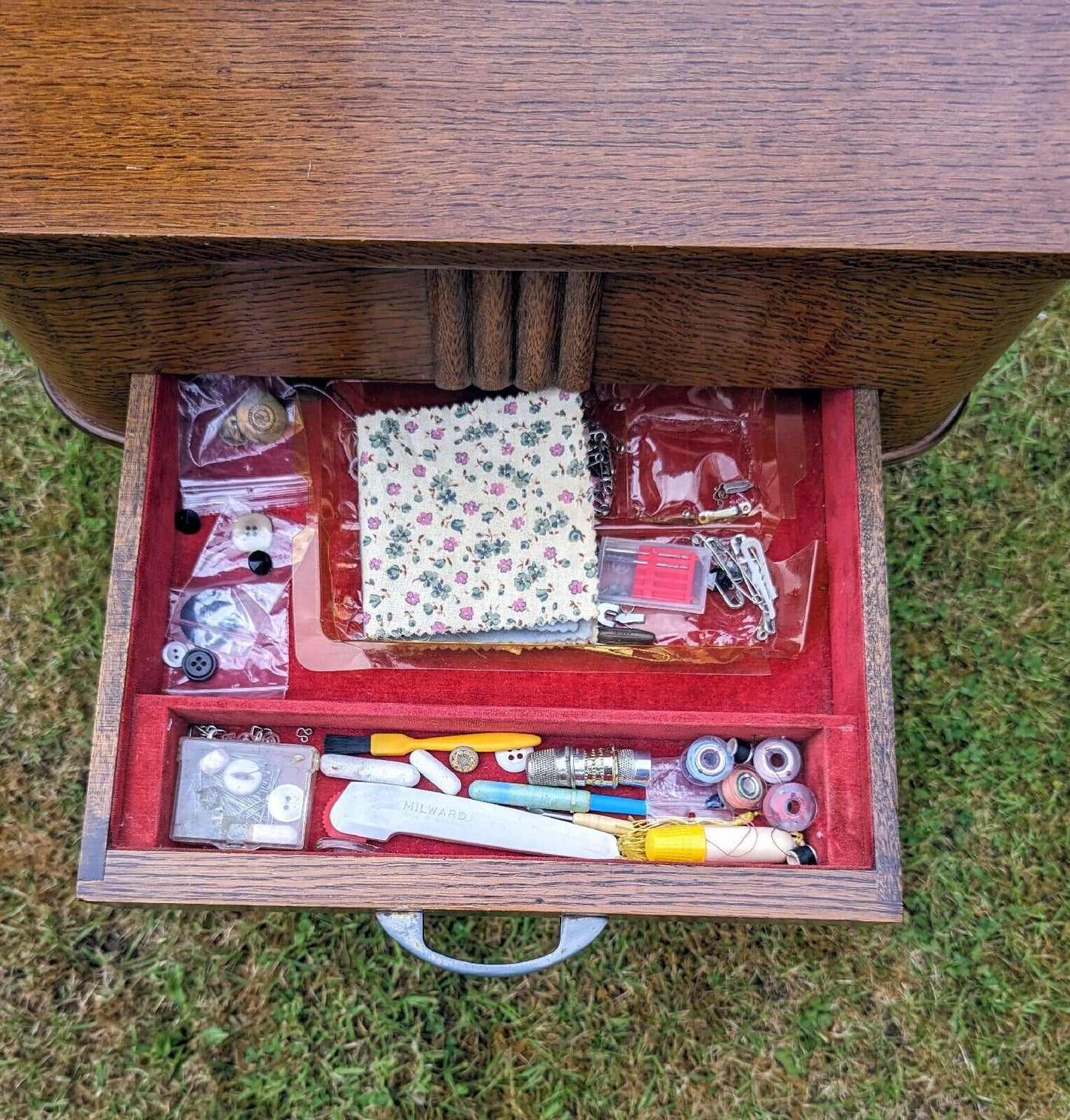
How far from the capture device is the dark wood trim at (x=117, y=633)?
4.56ft

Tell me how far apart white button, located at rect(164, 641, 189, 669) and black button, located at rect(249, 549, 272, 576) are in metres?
0.17

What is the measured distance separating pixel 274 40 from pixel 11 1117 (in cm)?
208

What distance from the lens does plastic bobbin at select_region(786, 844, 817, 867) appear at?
149 centimetres

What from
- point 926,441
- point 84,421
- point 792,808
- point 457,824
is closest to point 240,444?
point 84,421

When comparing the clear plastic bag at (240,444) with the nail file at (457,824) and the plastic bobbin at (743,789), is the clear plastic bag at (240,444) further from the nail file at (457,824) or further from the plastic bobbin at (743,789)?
the plastic bobbin at (743,789)

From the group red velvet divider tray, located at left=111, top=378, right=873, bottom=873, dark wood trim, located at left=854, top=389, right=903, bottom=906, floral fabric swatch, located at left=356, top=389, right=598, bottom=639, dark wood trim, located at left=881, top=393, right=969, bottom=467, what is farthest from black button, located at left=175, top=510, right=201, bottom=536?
dark wood trim, located at left=881, top=393, right=969, bottom=467

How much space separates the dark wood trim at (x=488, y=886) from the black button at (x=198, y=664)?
1.01 ft

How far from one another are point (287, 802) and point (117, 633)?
0.35 metres

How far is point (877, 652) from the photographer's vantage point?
1473 millimetres

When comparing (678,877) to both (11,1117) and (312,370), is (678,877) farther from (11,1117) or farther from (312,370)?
(11,1117)

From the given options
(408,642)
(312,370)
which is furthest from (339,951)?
(312,370)

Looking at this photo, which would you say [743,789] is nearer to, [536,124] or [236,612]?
[236,612]

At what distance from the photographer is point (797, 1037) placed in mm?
2125

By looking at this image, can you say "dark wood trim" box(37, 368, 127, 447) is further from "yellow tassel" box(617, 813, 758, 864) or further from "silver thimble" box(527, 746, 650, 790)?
"yellow tassel" box(617, 813, 758, 864)
